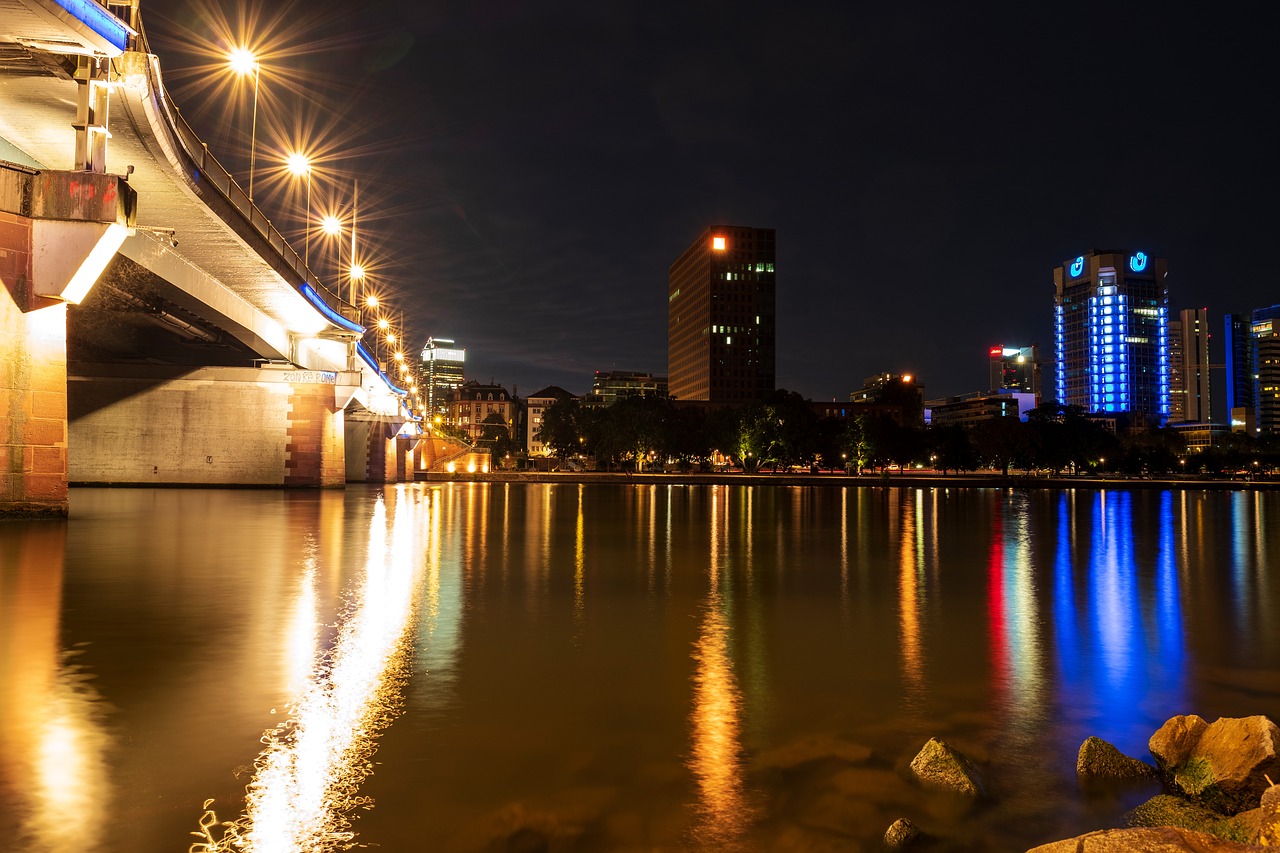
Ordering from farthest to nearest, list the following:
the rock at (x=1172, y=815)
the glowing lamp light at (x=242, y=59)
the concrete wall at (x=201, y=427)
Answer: the concrete wall at (x=201, y=427) < the glowing lamp light at (x=242, y=59) < the rock at (x=1172, y=815)

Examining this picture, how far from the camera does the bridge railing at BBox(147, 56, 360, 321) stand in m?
27.0

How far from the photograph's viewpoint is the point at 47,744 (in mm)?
7402

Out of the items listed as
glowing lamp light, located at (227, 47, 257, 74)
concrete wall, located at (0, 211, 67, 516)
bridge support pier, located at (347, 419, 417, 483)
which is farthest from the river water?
bridge support pier, located at (347, 419, 417, 483)

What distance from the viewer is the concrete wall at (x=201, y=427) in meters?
56.8

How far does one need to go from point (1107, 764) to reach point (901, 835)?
2.49 metres

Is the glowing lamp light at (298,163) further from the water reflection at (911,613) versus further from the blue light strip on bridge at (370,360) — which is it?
the water reflection at (911,613)

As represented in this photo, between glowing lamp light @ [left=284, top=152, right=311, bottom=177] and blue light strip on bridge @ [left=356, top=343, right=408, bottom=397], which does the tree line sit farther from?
glowing lamp light @ [left=284, top=152, right=311, bottom=177]

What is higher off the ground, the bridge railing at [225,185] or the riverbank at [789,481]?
the bridge railing at [225,185]

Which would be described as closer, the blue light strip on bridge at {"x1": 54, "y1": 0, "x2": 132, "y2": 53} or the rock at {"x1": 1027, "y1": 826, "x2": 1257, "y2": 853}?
the rock at {"x1": 1027, "y1": 826, "x2": 1257, "y2": 853}

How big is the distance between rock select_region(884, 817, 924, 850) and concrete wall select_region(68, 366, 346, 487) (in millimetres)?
59237

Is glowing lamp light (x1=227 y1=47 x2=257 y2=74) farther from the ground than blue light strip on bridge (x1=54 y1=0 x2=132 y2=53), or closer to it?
farther from the ground

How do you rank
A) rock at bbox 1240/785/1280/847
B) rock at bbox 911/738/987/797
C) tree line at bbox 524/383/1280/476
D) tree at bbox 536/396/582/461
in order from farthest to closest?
tree at bbox 536/396/582/461, tree line at bbox 524/383/1280/476, rock at bbox 911/738/987/797, rock at bbox 1240/785/1280/847

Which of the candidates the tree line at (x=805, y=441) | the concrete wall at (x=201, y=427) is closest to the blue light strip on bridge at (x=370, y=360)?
the concrete wall at (x=201, y=427)

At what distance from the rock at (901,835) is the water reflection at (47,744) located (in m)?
5.16
